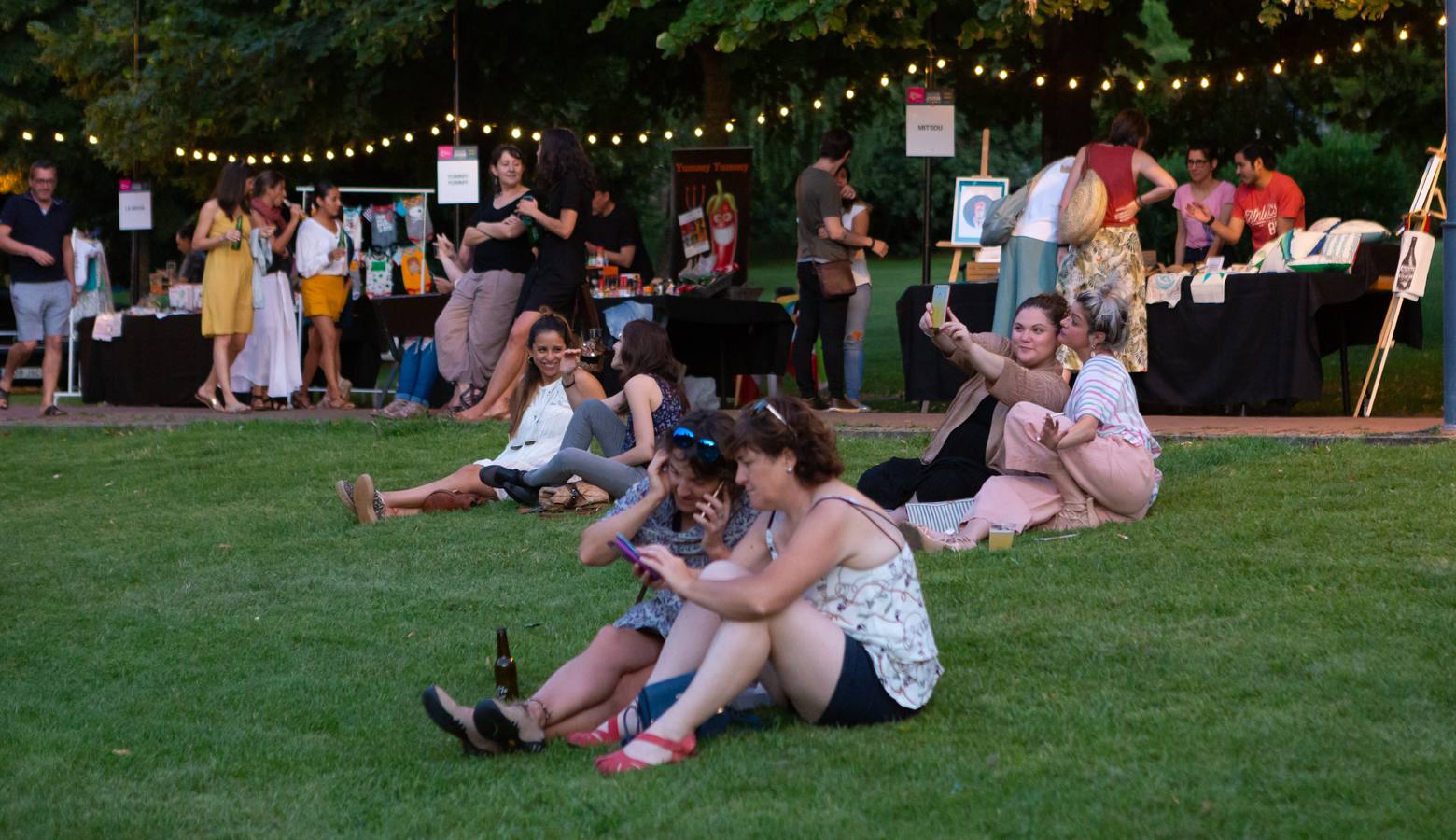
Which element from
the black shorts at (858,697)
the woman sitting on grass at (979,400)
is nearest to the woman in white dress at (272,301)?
the woman sitting on grass at (979,400)

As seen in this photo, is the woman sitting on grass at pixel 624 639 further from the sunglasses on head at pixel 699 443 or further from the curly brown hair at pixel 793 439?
the curly brown hair at pixel 793 439

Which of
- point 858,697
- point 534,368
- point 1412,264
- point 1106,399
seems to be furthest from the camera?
point 1412,264

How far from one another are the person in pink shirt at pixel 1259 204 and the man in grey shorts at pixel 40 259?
8772 millimetres

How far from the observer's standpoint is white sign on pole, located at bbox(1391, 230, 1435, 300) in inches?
437

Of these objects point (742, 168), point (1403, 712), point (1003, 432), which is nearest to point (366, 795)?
point (1403, 712)

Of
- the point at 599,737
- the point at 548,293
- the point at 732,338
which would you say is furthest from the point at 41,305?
the point at 599,737

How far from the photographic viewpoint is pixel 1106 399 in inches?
290

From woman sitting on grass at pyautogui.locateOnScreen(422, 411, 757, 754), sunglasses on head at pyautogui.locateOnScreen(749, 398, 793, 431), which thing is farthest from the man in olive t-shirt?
sunglasses on head at pyautogui.locateOnScreen(749, 398, 793, 431)

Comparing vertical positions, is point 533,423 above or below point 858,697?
above

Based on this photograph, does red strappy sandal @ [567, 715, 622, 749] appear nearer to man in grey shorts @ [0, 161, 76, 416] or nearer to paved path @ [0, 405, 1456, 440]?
paved path @ [0, 405, 1456, 440]

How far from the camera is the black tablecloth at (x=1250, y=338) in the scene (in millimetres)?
11367

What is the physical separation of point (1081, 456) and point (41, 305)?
968 centimetres

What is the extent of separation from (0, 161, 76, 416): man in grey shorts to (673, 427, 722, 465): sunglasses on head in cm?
1051

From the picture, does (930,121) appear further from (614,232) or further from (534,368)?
(534,368)
